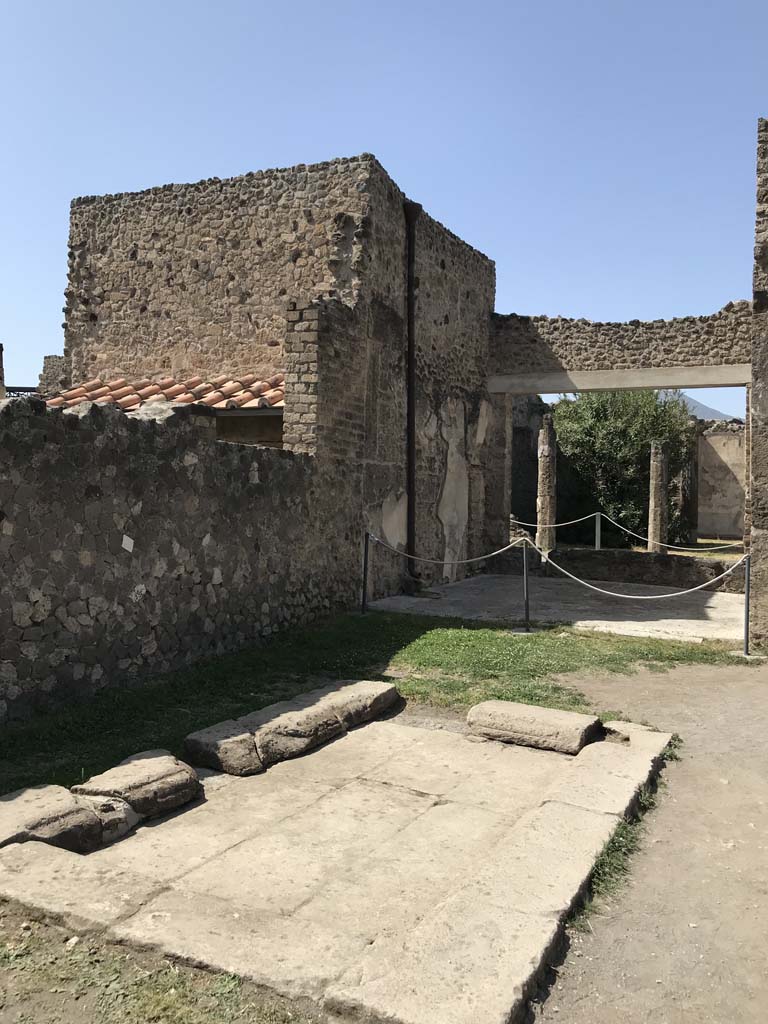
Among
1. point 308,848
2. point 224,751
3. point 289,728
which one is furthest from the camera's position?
point 289,728

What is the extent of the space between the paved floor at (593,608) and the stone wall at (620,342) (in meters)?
3.35

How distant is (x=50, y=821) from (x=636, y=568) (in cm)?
1083

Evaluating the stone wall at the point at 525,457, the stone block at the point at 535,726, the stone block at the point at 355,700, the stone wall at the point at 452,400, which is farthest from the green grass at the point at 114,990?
the stone wall at the point at 525,457

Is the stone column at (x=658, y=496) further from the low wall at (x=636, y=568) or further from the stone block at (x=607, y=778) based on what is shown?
the stone block at (x=607, y=778)

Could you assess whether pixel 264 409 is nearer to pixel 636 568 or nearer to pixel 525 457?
pixel 636 568

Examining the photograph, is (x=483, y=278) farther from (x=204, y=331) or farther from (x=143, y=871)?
(x=143, y=871)

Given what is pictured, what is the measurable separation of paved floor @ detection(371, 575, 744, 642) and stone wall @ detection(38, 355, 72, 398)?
5.25 metres

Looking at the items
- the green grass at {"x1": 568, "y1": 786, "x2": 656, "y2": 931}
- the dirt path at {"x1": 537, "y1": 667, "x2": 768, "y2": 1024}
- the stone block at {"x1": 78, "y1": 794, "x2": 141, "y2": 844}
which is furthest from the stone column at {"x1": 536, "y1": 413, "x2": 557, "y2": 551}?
the stone block at {"x1": 78, "y1": 794, "x2": 141, "y2": 844}

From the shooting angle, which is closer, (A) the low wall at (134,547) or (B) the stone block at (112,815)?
(B) the stone block at (112,815)

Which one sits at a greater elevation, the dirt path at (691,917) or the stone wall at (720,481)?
the stone wall at (720,481)

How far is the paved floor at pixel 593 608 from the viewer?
29.4 feet

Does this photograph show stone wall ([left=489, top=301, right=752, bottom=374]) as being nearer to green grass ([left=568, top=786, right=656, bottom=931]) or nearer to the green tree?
the green tree

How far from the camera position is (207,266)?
1052 centimetres

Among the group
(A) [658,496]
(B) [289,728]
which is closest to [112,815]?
(B) [289,728]
